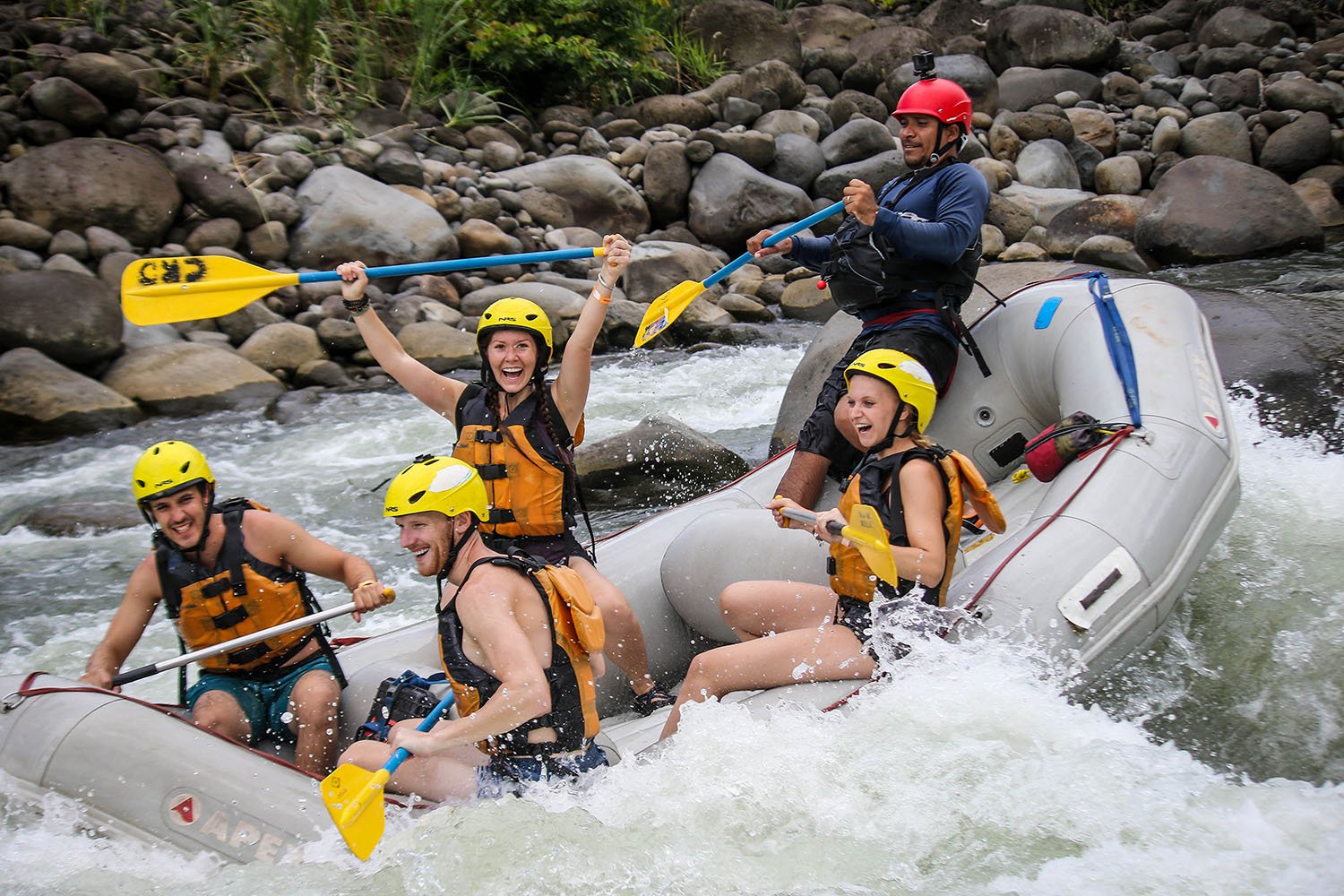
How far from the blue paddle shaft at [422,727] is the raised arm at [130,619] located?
99cm

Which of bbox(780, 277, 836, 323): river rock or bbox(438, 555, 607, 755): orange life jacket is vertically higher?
bbox(438, 555, 607, 755): orange life jacket

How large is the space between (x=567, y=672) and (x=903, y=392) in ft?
3.80

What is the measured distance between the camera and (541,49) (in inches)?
500

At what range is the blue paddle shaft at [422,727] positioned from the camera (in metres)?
2.81

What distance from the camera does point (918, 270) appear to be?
13.7 ft

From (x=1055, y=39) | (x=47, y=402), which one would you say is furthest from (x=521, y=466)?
(x=1055, y=39)

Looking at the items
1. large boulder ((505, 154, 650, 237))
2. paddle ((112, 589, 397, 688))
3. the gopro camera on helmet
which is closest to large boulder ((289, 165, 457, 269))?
large boulder ((505, 154, 650, 237))

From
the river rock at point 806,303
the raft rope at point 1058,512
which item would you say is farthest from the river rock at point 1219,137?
the raft rope at point 1058,512

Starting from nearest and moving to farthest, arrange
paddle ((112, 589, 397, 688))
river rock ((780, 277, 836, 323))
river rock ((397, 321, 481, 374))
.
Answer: paddle ((112, 589, 397, 688)) < river rock ((397, 321, 481, 374)) < river rock ((780, 277, 836, 323))

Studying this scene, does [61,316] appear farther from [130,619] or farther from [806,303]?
[806,303]

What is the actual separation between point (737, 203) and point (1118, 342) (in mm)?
8087

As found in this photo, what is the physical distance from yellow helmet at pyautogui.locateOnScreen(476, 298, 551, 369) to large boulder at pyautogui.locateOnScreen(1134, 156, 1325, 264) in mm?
7791

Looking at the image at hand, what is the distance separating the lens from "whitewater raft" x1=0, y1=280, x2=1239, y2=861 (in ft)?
9.84

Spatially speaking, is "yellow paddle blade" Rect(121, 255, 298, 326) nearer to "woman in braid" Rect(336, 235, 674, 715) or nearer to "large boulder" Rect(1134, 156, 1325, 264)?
"woman in braid" Rect(336, 235, 674, 715)
